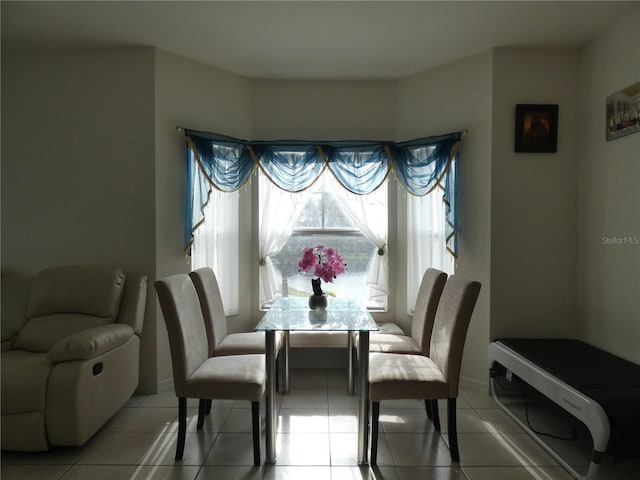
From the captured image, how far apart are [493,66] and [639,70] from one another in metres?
0.92

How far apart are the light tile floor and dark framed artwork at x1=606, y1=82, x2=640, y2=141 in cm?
204

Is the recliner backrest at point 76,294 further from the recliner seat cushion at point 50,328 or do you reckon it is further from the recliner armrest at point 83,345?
the recliner armrest at point 83,345

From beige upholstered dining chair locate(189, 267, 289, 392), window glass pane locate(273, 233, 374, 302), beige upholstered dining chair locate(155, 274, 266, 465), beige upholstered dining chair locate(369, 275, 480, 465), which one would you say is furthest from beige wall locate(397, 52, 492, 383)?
beige upholstered dining chair locate(155, 274, 266, 465)

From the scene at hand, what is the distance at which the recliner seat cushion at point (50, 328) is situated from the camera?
2.66 meters

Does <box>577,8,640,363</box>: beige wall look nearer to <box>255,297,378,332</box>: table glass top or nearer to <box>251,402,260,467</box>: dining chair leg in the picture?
<box>255,297,378,332</box>: table glass top

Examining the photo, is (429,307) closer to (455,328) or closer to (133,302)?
(455,328)

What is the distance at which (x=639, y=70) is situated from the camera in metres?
2.53

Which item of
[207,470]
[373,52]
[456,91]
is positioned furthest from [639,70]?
[207,470]

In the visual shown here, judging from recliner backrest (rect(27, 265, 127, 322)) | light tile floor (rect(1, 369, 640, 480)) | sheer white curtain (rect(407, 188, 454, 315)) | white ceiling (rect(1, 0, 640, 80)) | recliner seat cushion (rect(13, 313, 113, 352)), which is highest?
white ceiling (rect(1, 0, 640, 80))

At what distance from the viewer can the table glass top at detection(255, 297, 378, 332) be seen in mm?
2238

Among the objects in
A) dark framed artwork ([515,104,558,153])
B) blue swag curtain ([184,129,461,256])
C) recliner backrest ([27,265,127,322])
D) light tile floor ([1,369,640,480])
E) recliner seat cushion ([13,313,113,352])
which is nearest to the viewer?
light tile floor ([1,369,640,480])

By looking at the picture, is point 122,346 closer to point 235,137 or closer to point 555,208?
point 235,137

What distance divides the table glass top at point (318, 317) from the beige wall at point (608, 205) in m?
1.72

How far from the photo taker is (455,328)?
2189 millimetres
